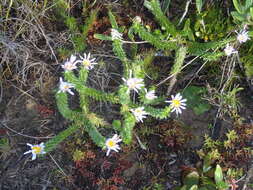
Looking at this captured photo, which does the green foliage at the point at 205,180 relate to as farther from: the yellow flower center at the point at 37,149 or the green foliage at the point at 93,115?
the yellow flower center at the point at 37,149

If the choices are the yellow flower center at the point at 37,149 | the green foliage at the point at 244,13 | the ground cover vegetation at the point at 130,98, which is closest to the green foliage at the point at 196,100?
the ground cover vegetation at the point at 130,98

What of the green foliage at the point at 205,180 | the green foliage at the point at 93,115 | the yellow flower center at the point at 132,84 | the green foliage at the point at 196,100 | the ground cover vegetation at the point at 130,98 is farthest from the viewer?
the green foliage at the point at 196,100

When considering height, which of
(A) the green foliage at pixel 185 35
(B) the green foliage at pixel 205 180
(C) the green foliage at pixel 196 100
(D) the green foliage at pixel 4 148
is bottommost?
(D) the green foliage at pixel 4 148

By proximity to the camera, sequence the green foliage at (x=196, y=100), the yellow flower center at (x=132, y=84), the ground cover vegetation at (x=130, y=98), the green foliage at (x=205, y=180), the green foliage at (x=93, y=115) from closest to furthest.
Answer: the yellow flower center at (x=132, y=84) → the green foliage at (x=93, y=115) → the green foliage at (x=205, y=180) → the ground cover vegetation at (x=130, y=98) → the green foliage at (x=196, y=100)

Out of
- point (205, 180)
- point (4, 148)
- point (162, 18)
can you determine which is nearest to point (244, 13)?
point (162, 18)

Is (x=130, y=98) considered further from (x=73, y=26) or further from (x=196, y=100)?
(x=73, y=26)
